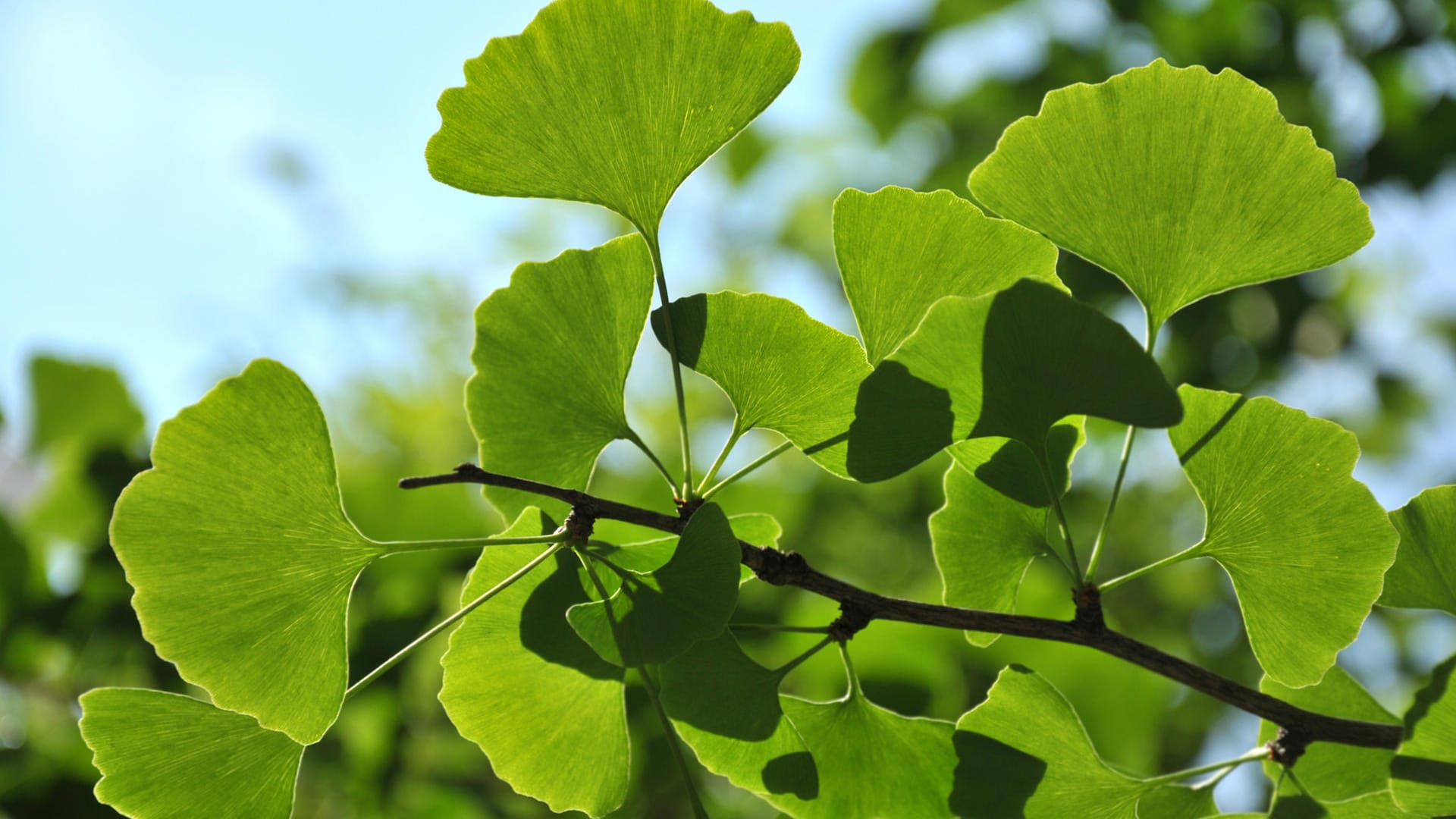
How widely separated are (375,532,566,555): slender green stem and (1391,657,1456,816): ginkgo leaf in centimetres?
26

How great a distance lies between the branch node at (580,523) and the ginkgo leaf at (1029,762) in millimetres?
138

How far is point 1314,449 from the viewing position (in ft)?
0.97

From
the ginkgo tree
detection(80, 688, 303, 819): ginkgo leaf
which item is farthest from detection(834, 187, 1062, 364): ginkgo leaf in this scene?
detection(80, 688, 303, 819): ginkgo leaf

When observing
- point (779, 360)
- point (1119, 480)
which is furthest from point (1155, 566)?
point (779, 360)

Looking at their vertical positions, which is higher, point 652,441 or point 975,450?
point 975,450

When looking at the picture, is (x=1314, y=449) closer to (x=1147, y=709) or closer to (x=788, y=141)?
(x=1147, y=709)

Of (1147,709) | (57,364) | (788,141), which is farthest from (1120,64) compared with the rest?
(57,364)

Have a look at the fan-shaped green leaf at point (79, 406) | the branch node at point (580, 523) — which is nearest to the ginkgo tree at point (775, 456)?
the branch node at point (580, 523)

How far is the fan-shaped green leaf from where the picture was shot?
2.96 feet

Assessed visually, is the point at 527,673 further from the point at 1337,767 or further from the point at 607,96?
the point at 1337,767

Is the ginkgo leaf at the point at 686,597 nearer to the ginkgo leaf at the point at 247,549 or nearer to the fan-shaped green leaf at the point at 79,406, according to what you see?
Result: the ginkgo leaf at the point at 247,549

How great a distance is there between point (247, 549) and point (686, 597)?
0.13 metres

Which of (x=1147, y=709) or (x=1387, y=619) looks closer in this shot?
(x=1147, y=709)

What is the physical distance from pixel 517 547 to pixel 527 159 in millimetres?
127
